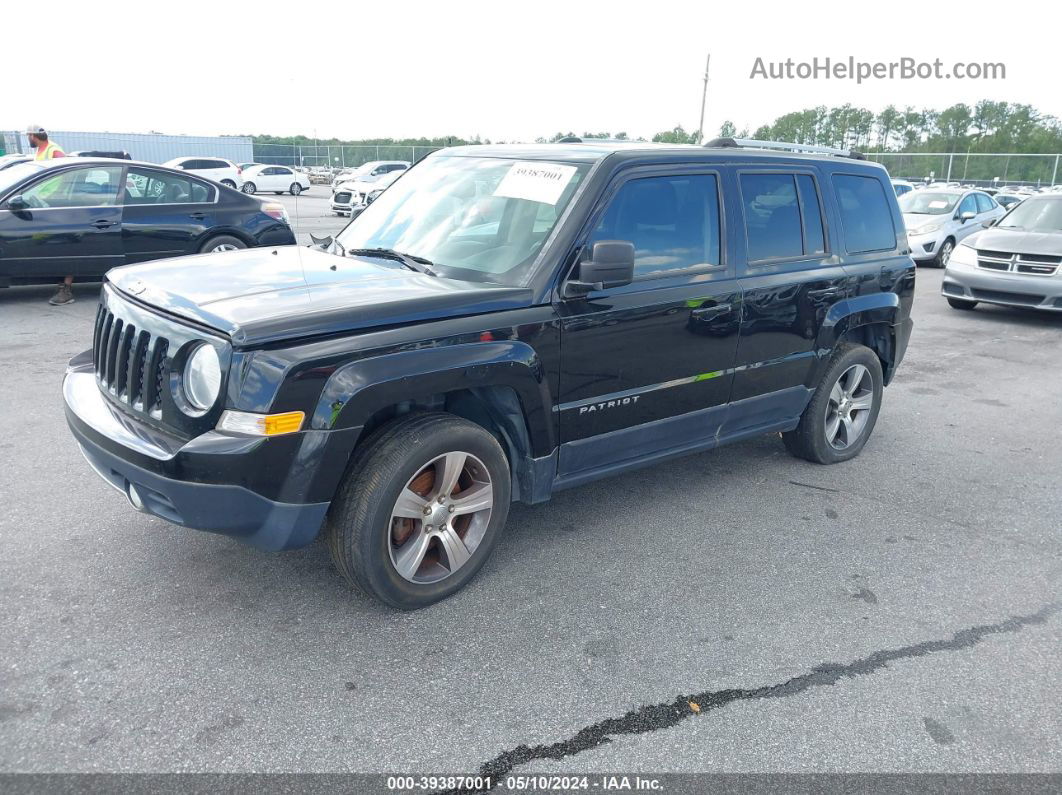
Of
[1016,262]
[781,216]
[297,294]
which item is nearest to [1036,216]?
[1016,262]

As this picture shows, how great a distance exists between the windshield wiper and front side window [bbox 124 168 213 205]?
6.28m

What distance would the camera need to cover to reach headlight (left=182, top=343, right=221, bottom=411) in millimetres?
2965

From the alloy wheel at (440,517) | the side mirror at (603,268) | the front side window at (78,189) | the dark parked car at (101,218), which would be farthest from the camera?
the front side window at (78,189)

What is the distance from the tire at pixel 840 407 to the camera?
516 cm

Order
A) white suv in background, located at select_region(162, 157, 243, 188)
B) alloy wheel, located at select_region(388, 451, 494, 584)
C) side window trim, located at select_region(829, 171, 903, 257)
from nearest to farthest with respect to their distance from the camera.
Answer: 1. alloy wheel, located at select_region(388, 451, 494, 584)
2. side window trim, located at select_region(829, 171, 903, 257)
3. white suv in background, located at select_region(162, 157, 243, 188)

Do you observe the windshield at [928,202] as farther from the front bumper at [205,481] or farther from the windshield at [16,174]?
the front bumper at [205,481]

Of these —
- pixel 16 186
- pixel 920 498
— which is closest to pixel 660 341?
pixel 920 498

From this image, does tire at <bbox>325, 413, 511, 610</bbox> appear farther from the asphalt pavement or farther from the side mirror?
the side mirror

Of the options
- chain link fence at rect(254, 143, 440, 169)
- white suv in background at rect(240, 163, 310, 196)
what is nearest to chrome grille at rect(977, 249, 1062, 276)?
white suv in background at rect(240, 163, 310, 196)

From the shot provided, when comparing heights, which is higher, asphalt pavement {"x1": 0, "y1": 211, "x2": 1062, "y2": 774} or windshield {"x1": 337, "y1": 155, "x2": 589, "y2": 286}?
windshield {"x1": 337, "y1": 155, "x2": 589, "y2": 286}

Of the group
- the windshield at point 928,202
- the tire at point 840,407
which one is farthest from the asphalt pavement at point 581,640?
the windshield at point 928,202

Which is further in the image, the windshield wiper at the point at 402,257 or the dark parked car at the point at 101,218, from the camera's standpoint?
the dark parked car at the point at 101,218

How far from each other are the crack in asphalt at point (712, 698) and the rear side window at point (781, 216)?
2.10 metres

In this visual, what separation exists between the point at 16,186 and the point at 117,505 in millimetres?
6176
